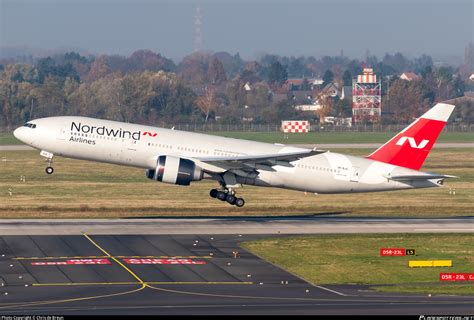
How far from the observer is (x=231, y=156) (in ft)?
232

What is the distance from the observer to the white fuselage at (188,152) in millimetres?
69312

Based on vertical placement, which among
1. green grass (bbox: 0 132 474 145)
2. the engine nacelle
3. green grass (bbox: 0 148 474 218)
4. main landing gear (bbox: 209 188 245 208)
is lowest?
green grass (bbox: 0 148 474 218)

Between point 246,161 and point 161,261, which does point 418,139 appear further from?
point 161,261

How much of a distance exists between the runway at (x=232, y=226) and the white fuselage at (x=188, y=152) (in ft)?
9.09

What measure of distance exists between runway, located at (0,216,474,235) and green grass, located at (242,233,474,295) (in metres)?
3.66

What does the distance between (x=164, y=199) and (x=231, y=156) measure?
2079 cm

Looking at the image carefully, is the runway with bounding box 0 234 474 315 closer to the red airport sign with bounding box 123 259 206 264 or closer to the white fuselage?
the red airport sign with bounding box 123 259 206 264

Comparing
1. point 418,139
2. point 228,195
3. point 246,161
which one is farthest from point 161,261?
point 418,139

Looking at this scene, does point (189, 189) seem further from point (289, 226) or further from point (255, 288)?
point (255, 288)

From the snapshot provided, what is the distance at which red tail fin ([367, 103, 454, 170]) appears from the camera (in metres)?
71.6

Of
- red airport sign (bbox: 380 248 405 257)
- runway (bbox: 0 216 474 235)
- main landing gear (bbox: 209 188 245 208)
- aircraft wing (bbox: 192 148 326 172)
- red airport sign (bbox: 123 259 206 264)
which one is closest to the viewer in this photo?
red airport sign (bbox: 123 259 206 264)

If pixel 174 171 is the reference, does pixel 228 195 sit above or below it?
below

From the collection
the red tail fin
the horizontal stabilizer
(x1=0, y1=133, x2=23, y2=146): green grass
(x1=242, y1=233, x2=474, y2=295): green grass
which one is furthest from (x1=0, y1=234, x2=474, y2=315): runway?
(x1=0, y1=133, x2=23, y2=146): green grass

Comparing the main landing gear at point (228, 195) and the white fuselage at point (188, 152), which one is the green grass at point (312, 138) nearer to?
the white fuselage at point (188, 152)
